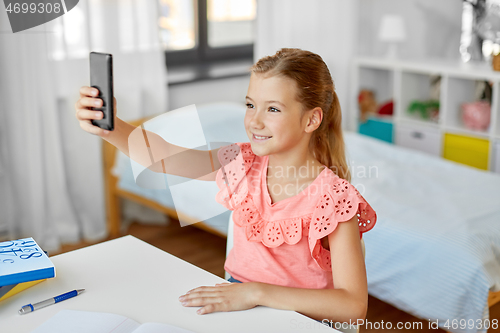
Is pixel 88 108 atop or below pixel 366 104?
atop

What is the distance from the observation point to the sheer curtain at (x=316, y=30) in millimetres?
3082

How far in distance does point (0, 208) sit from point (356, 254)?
1.98 m

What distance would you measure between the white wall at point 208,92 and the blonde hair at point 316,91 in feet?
6.24

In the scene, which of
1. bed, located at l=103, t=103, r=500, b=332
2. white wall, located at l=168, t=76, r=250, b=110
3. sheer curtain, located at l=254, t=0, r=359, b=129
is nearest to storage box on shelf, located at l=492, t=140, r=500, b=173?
bed, located at l=103, t=103, r=500, b=332

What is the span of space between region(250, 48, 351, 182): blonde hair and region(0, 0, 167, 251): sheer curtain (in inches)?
63.8

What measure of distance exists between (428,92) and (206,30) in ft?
4.53

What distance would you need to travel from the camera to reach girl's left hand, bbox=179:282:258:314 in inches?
35.9

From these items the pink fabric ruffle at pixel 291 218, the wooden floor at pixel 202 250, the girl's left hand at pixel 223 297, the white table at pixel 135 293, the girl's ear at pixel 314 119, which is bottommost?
the wooden floor at pixel 202 250

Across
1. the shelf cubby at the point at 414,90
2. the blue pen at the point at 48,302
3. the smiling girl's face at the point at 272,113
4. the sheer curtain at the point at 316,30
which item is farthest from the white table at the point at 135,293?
the shelf cubby at the point at 414,90

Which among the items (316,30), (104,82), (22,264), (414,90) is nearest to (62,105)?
(316,30)

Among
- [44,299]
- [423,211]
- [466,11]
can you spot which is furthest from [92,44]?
[466,11]

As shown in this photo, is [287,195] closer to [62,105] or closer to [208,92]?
[62,105]

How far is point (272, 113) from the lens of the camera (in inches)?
41.3

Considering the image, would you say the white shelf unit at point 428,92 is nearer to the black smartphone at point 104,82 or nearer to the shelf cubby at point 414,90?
the shelf cubby at point 414,90
